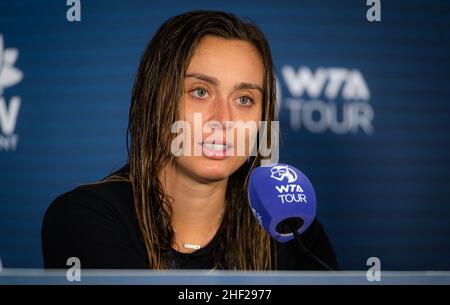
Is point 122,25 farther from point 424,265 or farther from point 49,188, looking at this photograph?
point 424,265

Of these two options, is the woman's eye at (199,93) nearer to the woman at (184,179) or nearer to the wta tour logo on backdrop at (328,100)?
the woman at (184,179)

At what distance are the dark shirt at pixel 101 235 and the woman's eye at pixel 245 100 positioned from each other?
422 mm

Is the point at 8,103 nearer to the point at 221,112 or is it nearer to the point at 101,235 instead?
the point at 101,235

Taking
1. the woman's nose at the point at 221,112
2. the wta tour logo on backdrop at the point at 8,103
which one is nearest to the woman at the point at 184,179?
the woman's nose at the point at 221,112

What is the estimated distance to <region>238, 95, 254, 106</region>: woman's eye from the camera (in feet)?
5.93

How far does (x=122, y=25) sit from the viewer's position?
1.90 metres

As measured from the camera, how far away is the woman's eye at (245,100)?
1809mm

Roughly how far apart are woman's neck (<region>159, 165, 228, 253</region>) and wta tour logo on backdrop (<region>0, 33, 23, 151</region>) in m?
0.48

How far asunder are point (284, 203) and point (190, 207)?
631 millimetres

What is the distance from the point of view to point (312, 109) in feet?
6.38

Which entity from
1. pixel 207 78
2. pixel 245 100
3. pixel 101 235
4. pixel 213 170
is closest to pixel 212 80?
pixel 207 78

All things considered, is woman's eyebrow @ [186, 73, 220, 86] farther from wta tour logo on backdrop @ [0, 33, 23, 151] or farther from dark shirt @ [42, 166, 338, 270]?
wta tour logo on backdrop @ [0, 33, 23, 151]

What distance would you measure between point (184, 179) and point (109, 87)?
0.38m
